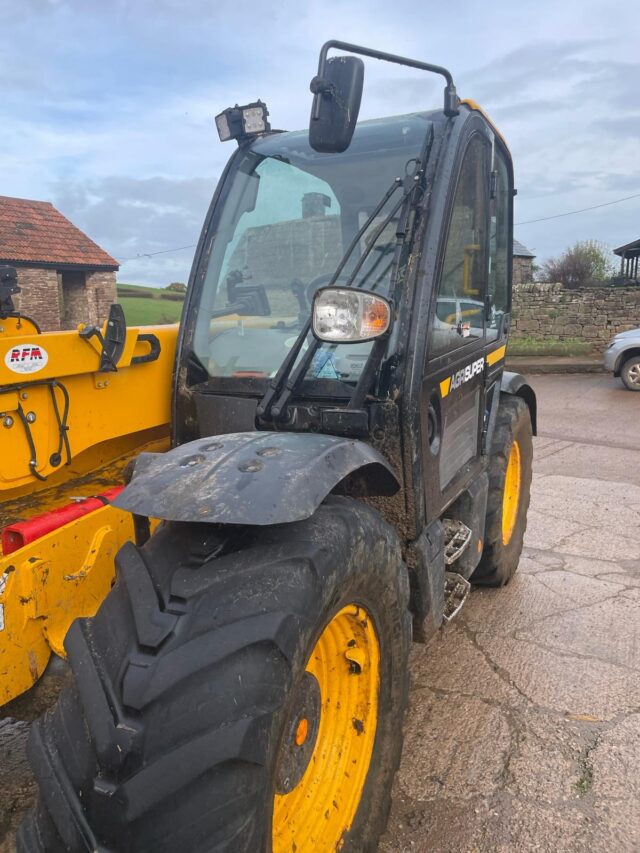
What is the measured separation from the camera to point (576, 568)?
15.3ft

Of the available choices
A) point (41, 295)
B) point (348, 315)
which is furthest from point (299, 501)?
point (41, 295)

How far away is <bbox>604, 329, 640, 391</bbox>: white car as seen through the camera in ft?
43.5

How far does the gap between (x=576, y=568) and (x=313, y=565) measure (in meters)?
3.45

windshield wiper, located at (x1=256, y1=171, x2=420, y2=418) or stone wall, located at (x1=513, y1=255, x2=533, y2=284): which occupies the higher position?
stone wall, located at (x1=513, y1=255, x2=533, y2=284)

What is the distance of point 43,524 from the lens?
2117 millimetres

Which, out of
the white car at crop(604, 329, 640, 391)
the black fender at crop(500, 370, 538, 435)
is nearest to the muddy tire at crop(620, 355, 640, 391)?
the white car at crop(604, 329, 640, 391)

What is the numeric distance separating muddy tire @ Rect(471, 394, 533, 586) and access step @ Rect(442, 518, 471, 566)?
Answer: 76cm

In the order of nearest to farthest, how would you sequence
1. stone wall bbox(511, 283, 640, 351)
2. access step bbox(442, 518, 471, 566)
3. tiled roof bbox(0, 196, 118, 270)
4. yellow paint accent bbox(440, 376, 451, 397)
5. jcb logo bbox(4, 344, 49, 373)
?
jcb logo bbox(4, 344, 49, 373)
yellow paint accent bbox(440, 376, 451, 397)
access step bbox(442, 518, 471, 566)
stone wall bbox(511, 283, 640, 351)
tiled roof bbox(0, 196, 118, 270)

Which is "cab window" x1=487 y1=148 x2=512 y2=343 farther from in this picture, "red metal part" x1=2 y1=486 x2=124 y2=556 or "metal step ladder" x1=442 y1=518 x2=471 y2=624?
"red metal part" x1=2 y1=486 x2=124 y2=556

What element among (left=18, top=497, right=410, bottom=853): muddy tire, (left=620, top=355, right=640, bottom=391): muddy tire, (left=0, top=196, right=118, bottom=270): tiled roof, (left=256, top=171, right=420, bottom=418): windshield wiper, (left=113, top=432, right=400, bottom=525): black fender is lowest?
(left=620, top=355, right=640, bottom=391): muddy tire

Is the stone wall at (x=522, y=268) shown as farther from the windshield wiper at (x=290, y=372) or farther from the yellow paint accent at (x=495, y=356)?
the windshield wiper at (x=290, y=372)

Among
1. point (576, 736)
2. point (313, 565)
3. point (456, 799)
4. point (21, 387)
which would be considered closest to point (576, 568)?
point (576, 736)

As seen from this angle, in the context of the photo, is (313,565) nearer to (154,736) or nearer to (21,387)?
(154,736)

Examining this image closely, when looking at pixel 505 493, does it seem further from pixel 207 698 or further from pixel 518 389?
pixel 207 698
